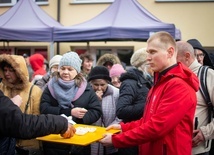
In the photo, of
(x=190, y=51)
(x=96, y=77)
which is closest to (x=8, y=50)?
(x=96, y=77)

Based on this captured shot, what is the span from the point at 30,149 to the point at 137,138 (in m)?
1.49

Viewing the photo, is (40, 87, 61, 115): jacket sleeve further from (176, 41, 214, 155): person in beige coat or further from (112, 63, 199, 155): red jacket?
(176, 41, 214, 155): person in beige coat

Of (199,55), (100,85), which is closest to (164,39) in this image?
(100,85)

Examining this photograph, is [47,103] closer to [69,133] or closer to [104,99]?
[104,99]

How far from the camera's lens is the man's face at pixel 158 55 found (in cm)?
245

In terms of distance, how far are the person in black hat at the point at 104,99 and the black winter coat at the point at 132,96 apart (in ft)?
0.64

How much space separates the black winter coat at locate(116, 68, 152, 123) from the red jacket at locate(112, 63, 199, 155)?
851 millimetres

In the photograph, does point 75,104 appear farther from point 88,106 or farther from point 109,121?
point 109,121

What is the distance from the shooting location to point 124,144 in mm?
2492

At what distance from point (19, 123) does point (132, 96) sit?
5.36 ft

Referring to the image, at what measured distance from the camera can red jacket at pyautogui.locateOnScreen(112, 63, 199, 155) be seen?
7.72ft

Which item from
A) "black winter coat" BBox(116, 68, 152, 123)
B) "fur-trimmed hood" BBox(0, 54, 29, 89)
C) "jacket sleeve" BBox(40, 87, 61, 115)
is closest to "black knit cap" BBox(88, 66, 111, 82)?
"black winter coat" BBox(116, 68, 152, 123)

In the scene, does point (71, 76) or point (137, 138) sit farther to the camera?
point (71, 76)

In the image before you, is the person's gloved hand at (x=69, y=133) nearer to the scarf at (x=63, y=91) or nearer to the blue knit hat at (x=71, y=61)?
the scarf at (x=63, y=91)
